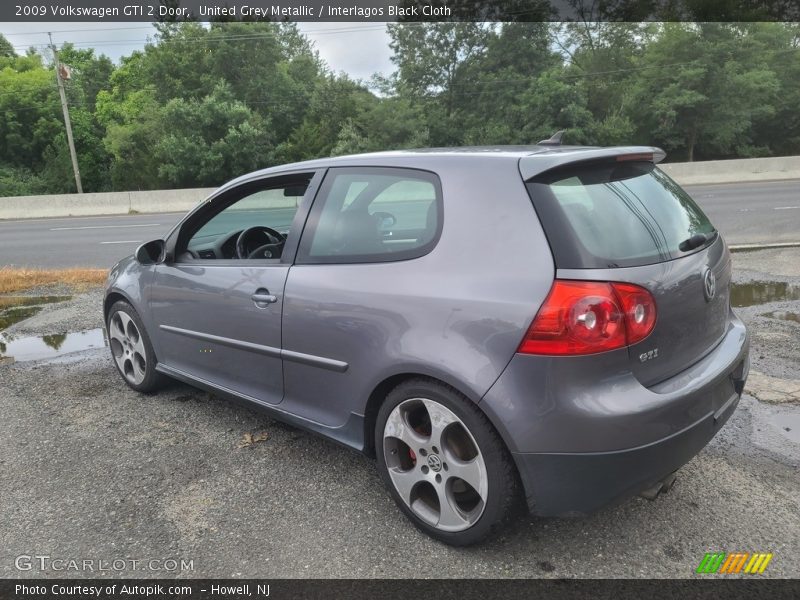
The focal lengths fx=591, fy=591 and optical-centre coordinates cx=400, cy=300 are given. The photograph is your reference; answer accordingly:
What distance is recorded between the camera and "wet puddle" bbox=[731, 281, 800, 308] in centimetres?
577

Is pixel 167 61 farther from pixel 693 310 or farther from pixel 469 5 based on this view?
pixel 693 310

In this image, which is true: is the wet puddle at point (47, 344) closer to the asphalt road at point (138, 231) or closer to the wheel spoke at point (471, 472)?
the wheel spoke at point (471, 472)

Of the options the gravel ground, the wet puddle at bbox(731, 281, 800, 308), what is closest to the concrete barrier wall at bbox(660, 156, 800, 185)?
the wet puddle at bbox(731, 281, 800, 308)

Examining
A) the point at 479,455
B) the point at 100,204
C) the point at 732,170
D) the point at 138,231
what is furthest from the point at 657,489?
the point at 100,204

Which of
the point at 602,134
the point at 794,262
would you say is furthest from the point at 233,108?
the point at 794,262

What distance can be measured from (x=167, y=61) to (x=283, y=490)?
129 ft

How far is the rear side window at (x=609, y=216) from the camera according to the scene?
214 centimetres

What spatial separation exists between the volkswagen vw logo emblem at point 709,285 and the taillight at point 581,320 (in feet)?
1.73

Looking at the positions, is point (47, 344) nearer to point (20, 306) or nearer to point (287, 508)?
point (20, 306)

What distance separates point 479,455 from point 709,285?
119 cm

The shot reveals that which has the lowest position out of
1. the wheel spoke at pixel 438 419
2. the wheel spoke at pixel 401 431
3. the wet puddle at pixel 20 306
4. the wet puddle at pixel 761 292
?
the wet puddle at pixel 761 292

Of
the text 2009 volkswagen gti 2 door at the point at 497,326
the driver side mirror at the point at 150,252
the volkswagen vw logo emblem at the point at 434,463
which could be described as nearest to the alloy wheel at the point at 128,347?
the driver side mirror at the point at 150,252

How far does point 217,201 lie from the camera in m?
3.62
